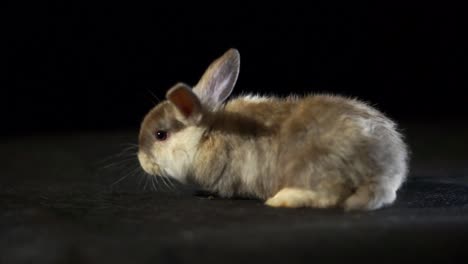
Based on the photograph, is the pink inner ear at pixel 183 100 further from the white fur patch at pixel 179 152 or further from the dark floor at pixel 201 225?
the dark floor at pixel 201 225

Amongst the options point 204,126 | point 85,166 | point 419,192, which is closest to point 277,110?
point 204,126

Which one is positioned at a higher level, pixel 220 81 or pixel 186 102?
pixel 220 81

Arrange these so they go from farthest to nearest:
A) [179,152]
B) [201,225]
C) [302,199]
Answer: [179,152], [302,199], [201,225]

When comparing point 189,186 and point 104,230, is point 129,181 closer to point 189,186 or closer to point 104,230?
point 189,186

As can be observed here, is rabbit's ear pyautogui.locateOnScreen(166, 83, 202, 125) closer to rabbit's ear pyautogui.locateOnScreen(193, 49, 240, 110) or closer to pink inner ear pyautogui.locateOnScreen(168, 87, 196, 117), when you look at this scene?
pink inner ear pyautogui.locateOnScreen(168, 87, 196, 117)

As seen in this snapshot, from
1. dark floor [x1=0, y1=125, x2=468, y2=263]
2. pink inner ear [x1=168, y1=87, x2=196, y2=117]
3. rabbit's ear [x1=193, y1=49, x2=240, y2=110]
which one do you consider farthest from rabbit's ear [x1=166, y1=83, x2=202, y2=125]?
dark floor [x1=0, y1=125, x2=468, y2=263]

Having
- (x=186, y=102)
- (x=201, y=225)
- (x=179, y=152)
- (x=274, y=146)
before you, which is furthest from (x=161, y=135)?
(x=201, y=225)

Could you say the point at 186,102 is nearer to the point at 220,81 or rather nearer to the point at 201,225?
the point at 220,81
